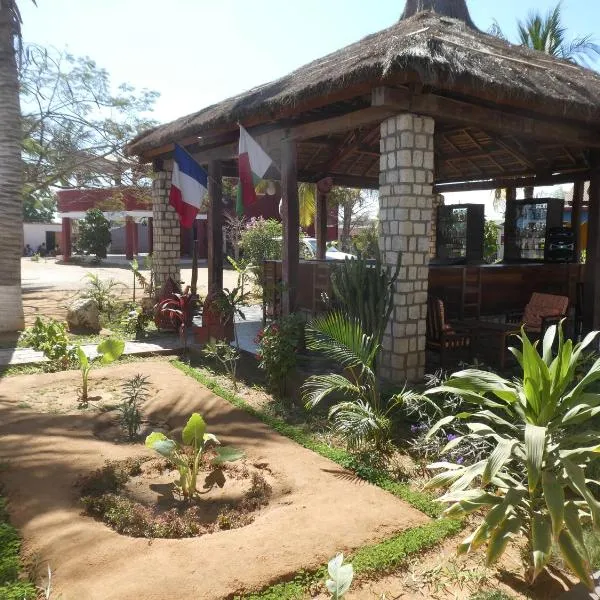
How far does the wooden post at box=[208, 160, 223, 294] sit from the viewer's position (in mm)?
9594

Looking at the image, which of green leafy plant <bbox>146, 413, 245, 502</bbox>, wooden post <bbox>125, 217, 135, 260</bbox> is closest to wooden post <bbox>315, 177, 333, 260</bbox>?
green leafy plant <bbox>146, 413, 245, 502</bbox>

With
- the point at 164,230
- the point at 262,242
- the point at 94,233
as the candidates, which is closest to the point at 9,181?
the point at 164,230

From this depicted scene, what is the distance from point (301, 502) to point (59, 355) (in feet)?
17.8

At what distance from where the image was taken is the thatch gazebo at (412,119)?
5.46 metres

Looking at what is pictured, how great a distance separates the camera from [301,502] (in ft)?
12.3

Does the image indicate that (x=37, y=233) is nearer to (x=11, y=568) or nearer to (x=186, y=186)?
(x=186, y=186)

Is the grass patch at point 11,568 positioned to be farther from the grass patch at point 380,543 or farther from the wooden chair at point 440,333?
the wooden chair at point 440,333

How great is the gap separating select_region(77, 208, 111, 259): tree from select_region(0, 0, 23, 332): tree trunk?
2132 centimetres

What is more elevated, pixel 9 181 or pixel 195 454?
pixel 9 181

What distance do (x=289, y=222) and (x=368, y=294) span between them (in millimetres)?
2254

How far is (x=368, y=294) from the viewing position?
18.8ft

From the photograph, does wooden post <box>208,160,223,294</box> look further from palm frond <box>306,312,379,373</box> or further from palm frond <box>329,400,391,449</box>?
palm frond <box>329,400,391,449</box>

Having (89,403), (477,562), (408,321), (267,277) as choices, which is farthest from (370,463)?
(267,277)

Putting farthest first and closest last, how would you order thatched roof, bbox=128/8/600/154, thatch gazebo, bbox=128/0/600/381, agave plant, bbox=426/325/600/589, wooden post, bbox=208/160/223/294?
wooden post, bbox=208/160/223/294, thatch gazebo, bbox=128/0/600/381, thatched roof, bbox=128/8/600/154, agave plant, bbox=426/325/600/589
